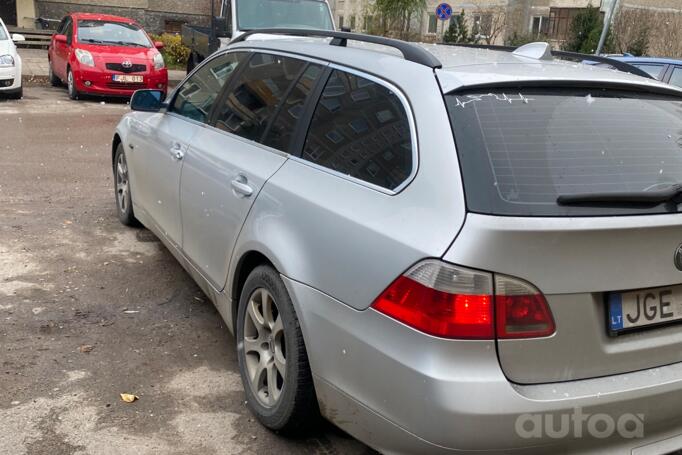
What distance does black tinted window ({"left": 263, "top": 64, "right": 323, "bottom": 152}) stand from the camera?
10.7 ft

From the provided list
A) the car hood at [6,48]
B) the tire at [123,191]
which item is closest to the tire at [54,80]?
the car hood at [6,48]

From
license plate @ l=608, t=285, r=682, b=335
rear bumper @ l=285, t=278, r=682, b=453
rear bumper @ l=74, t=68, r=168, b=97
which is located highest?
license plate @ l=608, t=285, r=682, b=335

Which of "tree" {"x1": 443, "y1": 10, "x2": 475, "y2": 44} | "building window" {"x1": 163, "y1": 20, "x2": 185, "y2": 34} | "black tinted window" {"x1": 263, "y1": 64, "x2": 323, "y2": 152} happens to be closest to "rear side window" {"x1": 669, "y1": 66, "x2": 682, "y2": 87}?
"black tinted window" {"x1": 263, "y1": 64, "x2": 323, "y2": 152}

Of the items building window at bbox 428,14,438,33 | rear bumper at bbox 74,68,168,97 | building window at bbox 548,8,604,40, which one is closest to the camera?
rear bumper at bbox 74,68,168,97

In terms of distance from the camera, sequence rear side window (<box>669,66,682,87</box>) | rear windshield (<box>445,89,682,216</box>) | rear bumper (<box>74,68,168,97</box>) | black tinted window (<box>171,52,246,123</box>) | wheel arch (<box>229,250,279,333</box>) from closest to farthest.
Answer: rear windshield (<box>445,89,682,216</box>) → wheel arch (<box>229,250,279,333</box>) → black tinted window (<box>171,52,246,123</box>) → rear side window (<box>669,66,682,87</box>) → rear bumper (<box>74,68,168,97</box>)

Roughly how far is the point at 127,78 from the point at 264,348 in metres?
12.0

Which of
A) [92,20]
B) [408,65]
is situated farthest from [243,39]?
[92,20]

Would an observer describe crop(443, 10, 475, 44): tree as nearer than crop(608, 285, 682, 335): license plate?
No

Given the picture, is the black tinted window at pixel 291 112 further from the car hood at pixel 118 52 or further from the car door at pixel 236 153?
the car hood at pixel 118 52

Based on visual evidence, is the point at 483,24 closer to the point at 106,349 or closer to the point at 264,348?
the point at 106,349

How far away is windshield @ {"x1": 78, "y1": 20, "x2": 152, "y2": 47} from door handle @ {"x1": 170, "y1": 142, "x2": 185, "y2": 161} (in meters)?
11.1

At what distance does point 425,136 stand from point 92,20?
14.3m

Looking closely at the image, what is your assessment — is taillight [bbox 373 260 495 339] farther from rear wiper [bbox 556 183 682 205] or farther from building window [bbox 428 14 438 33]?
building window [bbox 428 14 438 33]

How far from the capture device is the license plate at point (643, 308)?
7.78 feet
